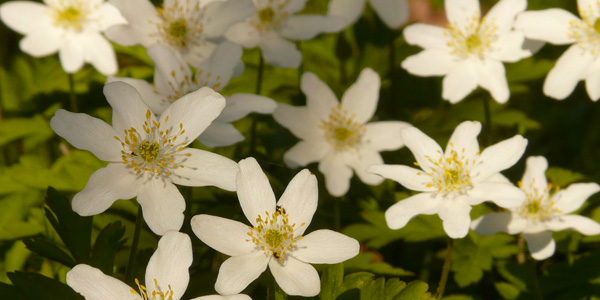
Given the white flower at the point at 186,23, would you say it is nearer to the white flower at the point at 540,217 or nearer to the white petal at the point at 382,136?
the white petal at the point at 382,136

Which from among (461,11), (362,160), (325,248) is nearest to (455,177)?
(325,248)

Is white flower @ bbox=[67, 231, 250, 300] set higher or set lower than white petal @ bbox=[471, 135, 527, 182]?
higher

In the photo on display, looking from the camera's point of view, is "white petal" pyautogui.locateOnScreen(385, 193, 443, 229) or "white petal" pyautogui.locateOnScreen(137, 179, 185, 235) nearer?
"white petal" pyautogui.locateOnScreen(137, 179, 185, 235)

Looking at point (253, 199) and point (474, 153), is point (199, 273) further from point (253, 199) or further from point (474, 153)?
point (474, 153)

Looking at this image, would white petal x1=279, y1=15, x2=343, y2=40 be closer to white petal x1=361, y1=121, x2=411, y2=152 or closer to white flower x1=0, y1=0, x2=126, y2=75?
white petal x1=361, y1=121, x2=411, y2=152

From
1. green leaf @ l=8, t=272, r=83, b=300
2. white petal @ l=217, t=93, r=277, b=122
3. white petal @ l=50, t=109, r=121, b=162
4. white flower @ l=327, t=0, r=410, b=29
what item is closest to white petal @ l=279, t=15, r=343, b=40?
white flower @ l=327, t=0, r=410, b=29

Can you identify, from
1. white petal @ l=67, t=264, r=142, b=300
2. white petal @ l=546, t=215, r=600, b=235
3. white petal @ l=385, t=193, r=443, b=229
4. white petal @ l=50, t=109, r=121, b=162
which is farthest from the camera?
white petal @ l=546, t=215, r=600, b=235

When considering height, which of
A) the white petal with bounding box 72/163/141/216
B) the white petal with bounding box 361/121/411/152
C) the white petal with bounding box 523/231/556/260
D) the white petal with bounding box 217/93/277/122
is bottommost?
the white petal with bounding box 523/231/556/260
